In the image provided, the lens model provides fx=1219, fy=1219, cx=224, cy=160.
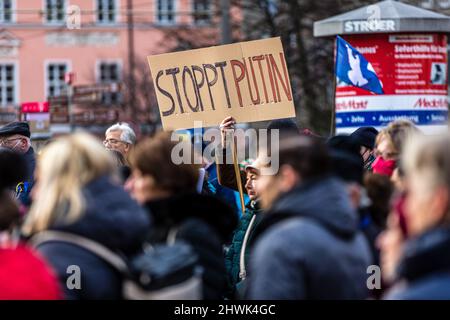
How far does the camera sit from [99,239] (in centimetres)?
462

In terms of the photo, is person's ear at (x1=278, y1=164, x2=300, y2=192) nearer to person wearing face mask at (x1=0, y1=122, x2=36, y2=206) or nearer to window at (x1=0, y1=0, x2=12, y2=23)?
person wearing face mask at (x1=0, y1=122, x2=36, y2=206)

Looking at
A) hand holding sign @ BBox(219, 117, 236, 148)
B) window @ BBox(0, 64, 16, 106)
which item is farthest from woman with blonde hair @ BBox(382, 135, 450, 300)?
window @ BBox(0, 64, 16, 106)

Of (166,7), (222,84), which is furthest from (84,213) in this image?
(166,7)

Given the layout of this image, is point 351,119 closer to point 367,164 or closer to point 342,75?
point 342,75

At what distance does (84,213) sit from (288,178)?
0.78 m

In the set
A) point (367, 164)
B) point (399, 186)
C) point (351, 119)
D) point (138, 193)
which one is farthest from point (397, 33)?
point (138, 193)

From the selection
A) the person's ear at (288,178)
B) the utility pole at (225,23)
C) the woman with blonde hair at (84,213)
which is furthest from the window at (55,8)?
the person's ear at (288,178)

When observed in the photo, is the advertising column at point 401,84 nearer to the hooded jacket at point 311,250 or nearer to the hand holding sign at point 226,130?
the hand holding sign at point 226,130

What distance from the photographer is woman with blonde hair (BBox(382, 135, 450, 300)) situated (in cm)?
379

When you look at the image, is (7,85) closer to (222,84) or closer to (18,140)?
(18,140)

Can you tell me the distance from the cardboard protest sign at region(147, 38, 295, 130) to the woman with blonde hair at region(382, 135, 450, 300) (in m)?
5.38

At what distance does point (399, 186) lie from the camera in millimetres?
6043

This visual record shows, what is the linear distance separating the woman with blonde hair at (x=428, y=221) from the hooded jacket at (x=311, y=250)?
1.87 feet

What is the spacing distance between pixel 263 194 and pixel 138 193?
55 cm
